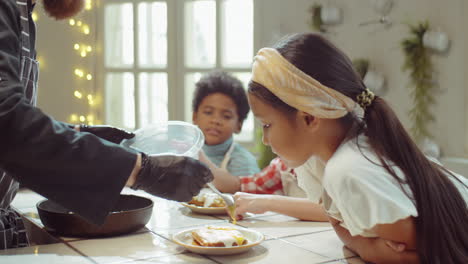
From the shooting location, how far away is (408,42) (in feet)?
10.7

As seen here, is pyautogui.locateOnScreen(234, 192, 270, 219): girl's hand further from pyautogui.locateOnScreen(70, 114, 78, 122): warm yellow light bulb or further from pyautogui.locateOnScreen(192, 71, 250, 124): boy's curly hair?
pyautogui.locateOnScreen(70, 114, 78, 122): warm yellow light bulb

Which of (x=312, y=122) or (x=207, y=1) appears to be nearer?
(x=312, y=122)

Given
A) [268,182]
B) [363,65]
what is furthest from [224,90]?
[363,65]

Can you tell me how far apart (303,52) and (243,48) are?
2.82 meters

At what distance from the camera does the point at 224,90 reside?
2949 mm

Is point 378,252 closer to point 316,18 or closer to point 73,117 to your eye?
point 316,18

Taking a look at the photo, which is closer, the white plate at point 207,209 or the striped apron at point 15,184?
the striped apron at point 15,184

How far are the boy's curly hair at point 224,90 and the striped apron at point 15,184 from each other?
1478 mm

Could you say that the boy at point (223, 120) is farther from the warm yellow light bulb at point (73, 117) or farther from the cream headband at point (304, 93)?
the warm yellow light bulb at point (73, 117)

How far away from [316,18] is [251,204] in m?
2.36

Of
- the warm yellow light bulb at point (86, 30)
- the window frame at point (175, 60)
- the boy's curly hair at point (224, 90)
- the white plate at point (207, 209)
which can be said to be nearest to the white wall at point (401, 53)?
the window frame at point (175, 60)

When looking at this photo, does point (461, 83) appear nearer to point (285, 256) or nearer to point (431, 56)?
point (431, 56)

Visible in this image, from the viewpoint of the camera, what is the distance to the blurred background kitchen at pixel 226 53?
10.6ft

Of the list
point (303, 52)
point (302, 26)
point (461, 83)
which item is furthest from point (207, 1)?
point (303, 52)
